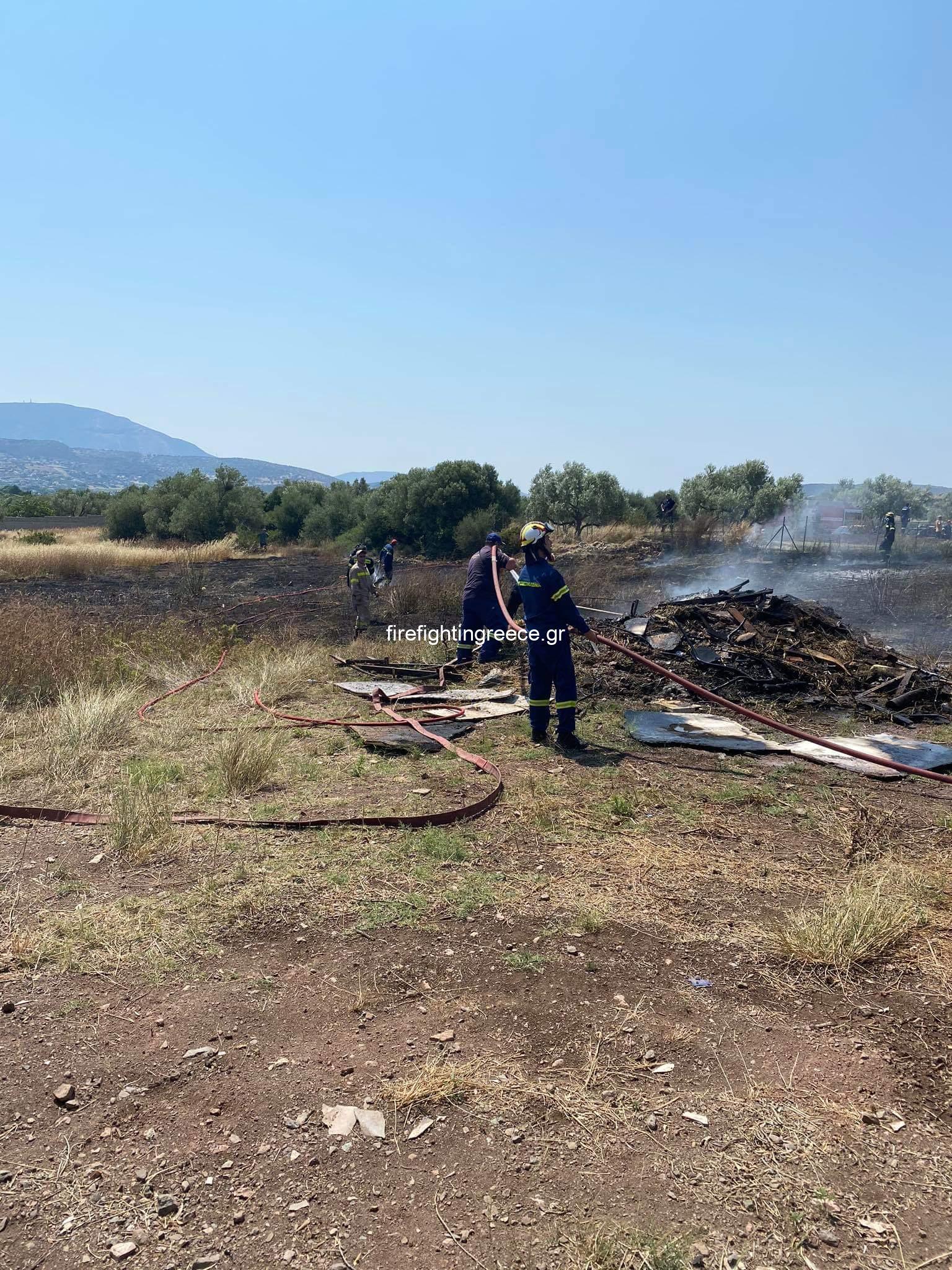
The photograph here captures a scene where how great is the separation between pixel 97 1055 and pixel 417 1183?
133cm

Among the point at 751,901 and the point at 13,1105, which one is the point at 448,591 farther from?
the point at 13,1105

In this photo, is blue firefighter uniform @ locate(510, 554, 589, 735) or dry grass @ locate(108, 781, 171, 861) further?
blue firefighter uniform @ locate(510, 554, 589, 735)

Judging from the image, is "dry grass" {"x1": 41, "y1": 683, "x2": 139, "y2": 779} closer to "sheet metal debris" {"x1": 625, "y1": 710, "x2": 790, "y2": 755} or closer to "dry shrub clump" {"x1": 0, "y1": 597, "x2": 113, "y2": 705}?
"dry shrub clump" {"x1": 0, "y1": 597, "x2": 113, "y2": 705}

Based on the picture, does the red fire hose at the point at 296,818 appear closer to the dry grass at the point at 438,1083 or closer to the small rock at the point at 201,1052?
the small rock at the point at 201,1052

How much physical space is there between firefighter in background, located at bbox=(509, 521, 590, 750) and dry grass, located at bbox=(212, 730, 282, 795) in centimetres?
238

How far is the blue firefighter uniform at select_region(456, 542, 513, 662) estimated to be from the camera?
9.72 metres

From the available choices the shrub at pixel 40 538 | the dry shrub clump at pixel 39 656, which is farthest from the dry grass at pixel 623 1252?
the shrub at pixel 40 538

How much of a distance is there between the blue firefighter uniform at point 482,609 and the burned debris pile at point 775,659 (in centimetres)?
134

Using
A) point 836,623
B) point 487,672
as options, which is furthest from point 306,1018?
point 836,623

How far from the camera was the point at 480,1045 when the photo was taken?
2.86 metres

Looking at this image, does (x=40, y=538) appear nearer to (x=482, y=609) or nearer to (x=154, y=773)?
(x=482, y=609)

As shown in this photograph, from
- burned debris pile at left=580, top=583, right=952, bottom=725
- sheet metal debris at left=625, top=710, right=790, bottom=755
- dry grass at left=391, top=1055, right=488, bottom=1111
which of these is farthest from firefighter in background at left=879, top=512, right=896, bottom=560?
dry grass at left=391, top=1055, right=488, bottom=1111

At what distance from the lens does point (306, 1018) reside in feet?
9.96

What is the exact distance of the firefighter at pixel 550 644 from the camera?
6820 mm
